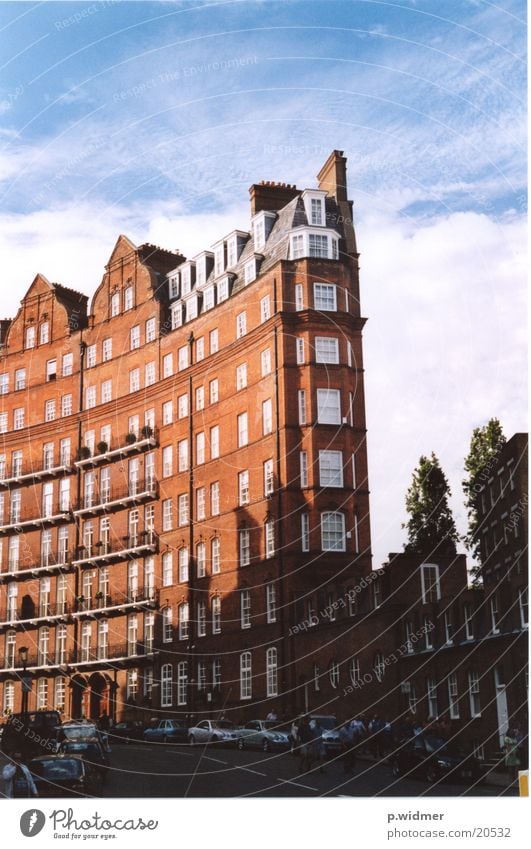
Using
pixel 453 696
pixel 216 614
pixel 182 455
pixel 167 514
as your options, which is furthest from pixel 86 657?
pixel 453 696

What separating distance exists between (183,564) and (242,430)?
2.66m

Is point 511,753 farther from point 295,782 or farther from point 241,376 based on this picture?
point 241,376

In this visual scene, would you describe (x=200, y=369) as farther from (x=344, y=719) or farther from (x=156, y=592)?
(x=344, y=719)

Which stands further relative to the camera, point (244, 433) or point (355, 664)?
point (244, 433)

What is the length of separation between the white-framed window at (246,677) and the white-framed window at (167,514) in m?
3.03

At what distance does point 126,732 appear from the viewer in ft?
61.4

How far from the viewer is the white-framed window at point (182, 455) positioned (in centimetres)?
2009

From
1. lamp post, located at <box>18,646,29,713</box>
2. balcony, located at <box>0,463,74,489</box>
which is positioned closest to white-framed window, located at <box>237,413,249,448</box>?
balcony, located at <box>0,463,74,489</box>
